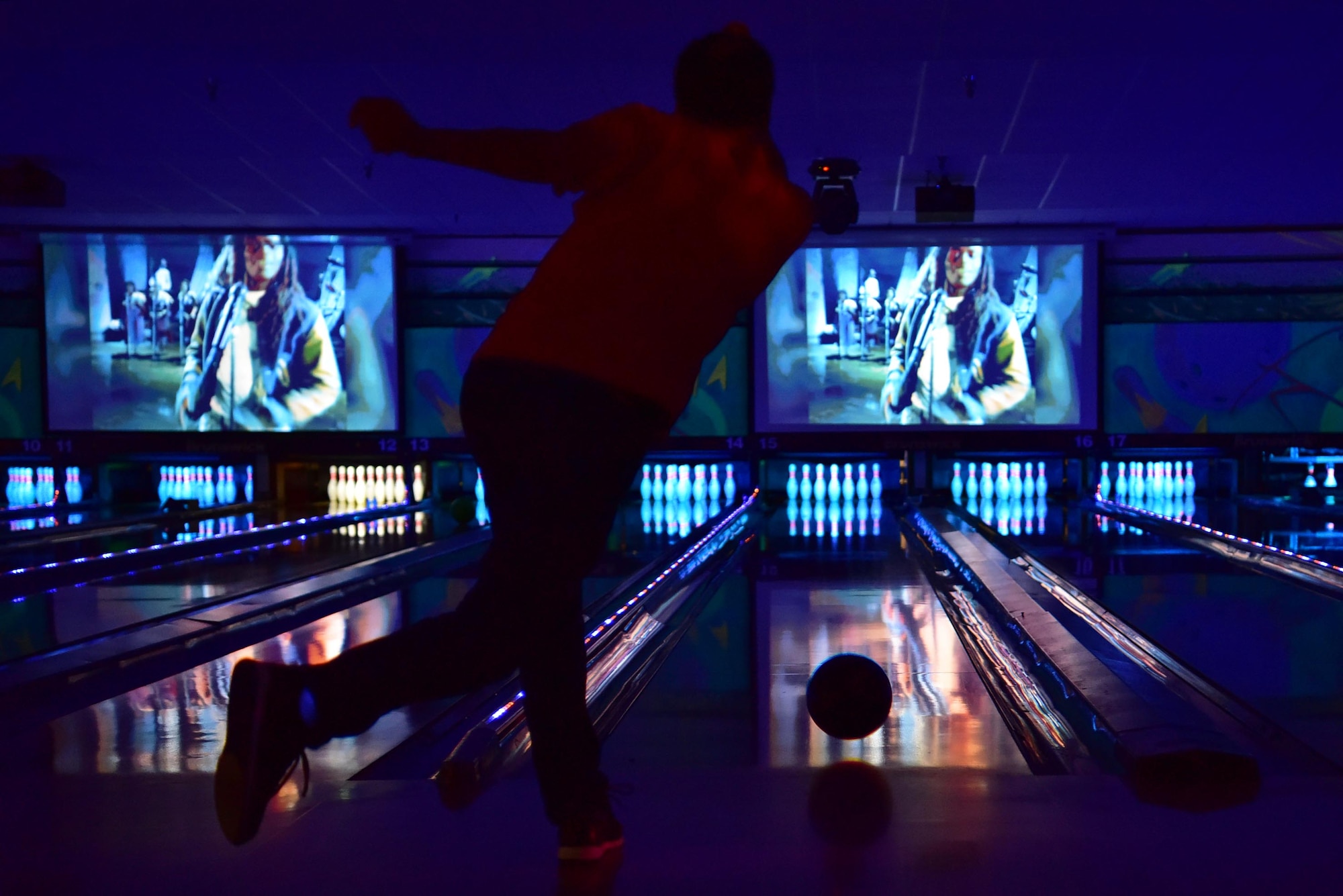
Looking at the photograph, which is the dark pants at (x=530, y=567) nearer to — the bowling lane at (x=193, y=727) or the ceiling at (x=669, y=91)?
the bowling lane at (x=193, y=727)

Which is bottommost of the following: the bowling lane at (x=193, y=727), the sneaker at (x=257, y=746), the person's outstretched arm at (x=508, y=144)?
the bowling lane at (x=193, y=727)

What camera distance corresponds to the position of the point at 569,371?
1.07 metres

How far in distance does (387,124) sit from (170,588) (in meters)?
3.47

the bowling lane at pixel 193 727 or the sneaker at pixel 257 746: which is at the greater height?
the sneaker at pixel 257 746

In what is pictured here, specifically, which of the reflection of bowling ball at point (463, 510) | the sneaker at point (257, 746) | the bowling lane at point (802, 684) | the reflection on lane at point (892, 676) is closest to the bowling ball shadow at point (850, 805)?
the bowling lane at point (802, 684)

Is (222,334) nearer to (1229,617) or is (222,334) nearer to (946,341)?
(946,341)

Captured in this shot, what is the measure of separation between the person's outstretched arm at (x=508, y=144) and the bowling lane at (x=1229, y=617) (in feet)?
5.24

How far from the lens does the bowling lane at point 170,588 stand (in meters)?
3.19

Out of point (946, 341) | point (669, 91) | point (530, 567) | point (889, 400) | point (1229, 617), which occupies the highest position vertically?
point (669, 91)

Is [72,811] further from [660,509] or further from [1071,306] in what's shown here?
[1071,306]

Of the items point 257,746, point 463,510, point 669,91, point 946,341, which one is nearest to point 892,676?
point 257,746

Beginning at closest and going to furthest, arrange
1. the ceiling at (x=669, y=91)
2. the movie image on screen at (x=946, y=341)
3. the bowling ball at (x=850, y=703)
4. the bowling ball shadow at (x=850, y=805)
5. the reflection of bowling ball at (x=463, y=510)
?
1. the bowling ball shadow at (x=850, y=805)
2. the bowling ball at (x=850, y=703)
3. the ceiling at (x=669, y=91)
4. the reflection of bowling ball at (x=463, y=510)
5. the movie image on screen at (x=946, y=341)

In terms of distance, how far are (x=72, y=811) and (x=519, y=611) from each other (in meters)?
0.69

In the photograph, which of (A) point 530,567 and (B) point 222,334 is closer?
(A) point 530,567
